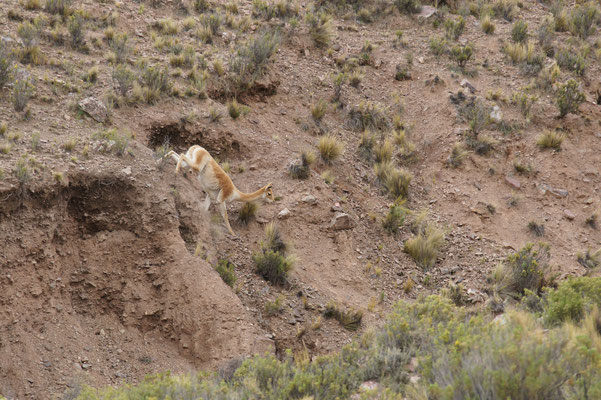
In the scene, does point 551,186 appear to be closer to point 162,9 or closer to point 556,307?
point 556,307

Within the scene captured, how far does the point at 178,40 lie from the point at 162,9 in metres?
2.02

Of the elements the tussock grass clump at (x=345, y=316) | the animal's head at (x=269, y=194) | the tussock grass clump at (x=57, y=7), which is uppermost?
the tussock grass clump at (x=57, y=7)

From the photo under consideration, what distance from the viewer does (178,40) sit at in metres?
13.9

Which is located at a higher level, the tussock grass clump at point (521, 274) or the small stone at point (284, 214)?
the tussock grass clump at point (521, 274)

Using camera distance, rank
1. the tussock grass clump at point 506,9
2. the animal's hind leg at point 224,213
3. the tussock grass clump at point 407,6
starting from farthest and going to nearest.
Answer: the tussock grass clump at point 506,9 < the tussock grass clump at point 407,6 < the animal's hind leg at point 224,213

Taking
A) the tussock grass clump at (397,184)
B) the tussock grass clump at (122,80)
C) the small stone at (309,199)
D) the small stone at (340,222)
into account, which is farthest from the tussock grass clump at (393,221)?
the tussock grass clump at (122,80)

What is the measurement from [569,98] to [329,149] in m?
6.39

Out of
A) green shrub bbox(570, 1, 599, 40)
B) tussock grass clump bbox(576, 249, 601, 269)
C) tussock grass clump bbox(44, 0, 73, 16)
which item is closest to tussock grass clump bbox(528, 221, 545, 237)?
tussock grass clump bbox(576, 249, 601, 269)

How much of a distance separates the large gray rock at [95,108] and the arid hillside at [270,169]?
0.03 metres

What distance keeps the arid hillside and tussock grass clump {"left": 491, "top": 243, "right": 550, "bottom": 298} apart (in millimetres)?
83

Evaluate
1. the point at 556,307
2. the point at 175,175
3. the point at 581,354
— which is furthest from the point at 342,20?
the point at 581,354

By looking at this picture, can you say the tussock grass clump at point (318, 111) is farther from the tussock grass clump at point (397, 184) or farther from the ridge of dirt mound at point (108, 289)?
the ridge of dirt mound at point (108, 289)

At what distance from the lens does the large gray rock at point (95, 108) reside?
1046 centimetres

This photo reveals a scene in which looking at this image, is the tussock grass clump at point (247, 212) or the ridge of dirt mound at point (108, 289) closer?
the ridge of dirt mound at point (108, 289)
